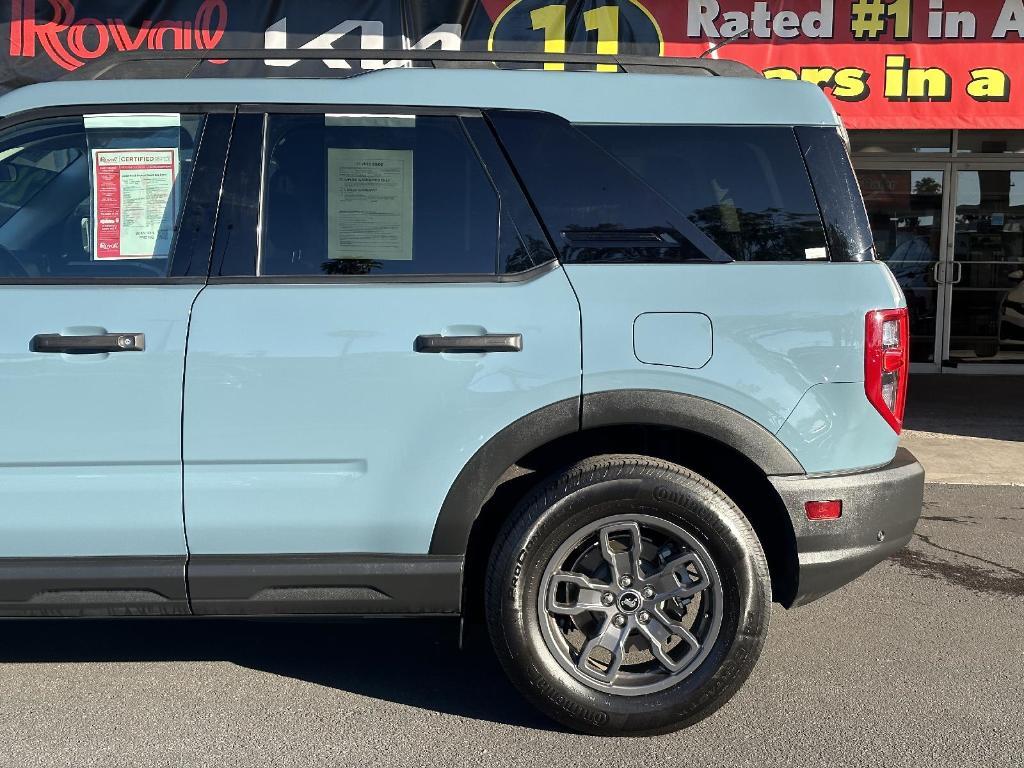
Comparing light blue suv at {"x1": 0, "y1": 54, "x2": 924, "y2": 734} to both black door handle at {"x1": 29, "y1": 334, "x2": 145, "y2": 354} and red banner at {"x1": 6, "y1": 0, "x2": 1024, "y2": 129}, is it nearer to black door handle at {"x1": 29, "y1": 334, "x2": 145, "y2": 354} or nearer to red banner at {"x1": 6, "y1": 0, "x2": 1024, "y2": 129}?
black door handle at {"x1": 29, "y1": 334, "x2": 145, "y2": 354}

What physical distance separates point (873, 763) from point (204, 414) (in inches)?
87.9

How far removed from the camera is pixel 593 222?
3.03m

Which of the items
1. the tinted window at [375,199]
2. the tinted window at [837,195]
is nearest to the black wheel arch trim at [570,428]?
the tinted window at [375,199]

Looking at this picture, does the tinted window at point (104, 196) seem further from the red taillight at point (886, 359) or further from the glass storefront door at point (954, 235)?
the glass storefront door at point (954, 235)

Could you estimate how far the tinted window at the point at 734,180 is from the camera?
3.04 m

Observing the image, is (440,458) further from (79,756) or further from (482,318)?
(79,756)

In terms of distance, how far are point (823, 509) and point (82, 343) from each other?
226cm

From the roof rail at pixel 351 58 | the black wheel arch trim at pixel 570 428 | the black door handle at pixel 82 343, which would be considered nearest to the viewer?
the black door handle at pixel 82 343

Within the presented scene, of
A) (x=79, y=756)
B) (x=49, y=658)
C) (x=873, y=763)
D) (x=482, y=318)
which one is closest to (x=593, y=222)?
(x=482, y=318)

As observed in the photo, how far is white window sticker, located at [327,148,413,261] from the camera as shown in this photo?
2982mm

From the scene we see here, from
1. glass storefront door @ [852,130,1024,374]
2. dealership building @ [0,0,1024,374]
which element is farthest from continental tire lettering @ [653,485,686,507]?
glass storefront door @ [852,130,1024,374]

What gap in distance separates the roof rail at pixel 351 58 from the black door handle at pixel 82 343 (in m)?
0.89

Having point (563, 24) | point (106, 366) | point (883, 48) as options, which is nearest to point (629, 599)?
point (106, 366)

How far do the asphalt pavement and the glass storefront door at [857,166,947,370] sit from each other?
7.69 m
